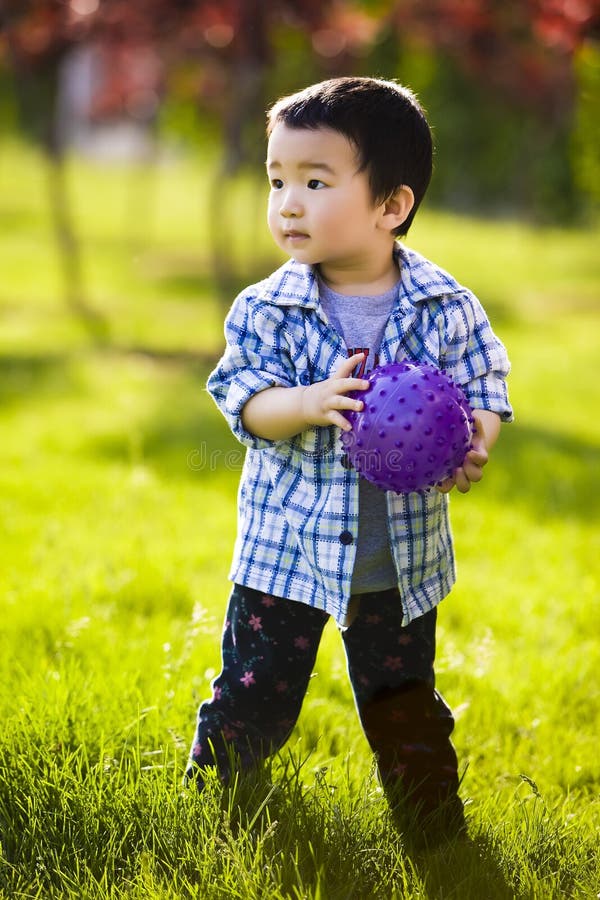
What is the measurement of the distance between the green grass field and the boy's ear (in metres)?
1.09

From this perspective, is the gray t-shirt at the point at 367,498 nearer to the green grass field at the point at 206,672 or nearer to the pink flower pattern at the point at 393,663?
the pink flower pattern at the point at 393,663

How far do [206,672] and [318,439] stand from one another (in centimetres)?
78

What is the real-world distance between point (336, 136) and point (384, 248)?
0.28 metres

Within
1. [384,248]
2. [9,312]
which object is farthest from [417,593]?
[9,312]

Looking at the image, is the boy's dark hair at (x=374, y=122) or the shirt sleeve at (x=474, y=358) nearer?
the boy's dark hair at (x=374, y=122)

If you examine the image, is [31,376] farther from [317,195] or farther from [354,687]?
[317,195]

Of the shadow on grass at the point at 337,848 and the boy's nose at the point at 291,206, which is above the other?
the boy's nose at the point at 291,206

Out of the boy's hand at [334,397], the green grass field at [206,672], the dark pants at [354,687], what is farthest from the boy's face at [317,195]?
the green grass field at [206,672]

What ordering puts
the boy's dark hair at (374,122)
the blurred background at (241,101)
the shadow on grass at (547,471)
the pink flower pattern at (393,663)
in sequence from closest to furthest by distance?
the boy's dark hair at (374,122)
the pink flower pattern at (393,663)
the shadow on grass at (547,471)
the blurred background at (241,101)

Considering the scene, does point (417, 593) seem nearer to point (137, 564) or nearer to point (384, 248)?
point (384, 248)

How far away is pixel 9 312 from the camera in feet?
36.4

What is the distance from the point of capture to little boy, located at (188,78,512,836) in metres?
2.24

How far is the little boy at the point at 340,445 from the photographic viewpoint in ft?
7.34

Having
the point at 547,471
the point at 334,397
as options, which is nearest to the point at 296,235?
the point at 334,397
